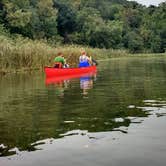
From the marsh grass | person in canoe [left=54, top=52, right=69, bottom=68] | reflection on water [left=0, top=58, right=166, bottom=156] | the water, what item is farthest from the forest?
the water

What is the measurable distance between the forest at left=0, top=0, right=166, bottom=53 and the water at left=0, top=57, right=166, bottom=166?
Answer: 42.7 metres

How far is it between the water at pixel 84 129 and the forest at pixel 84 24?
42742mm

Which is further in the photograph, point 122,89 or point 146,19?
point 146,19

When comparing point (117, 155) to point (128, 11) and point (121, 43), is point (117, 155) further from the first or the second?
point (128, 11)

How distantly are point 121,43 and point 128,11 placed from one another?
26.8m

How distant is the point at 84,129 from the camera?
10258mm

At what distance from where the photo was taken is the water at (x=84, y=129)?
7793 mm

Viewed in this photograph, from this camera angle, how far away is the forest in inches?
2453

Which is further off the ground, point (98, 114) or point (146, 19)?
point (146, 19)

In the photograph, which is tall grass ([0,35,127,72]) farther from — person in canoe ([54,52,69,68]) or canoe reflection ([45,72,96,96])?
canoe reflection ([45,72,96,96])

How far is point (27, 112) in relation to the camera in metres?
13.2

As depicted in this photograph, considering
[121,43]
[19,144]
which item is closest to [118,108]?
[19,144]

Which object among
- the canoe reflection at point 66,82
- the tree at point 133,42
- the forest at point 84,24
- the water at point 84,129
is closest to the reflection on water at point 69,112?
the water at point 84,129

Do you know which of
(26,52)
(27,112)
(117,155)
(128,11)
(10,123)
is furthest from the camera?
(128,11)
